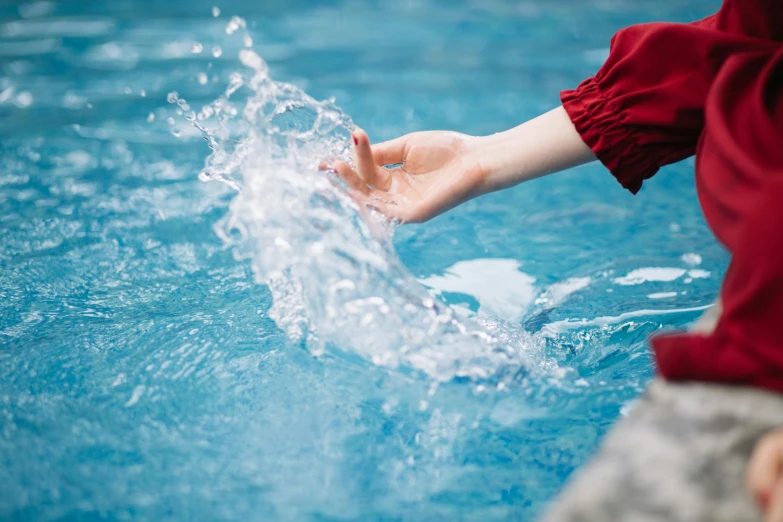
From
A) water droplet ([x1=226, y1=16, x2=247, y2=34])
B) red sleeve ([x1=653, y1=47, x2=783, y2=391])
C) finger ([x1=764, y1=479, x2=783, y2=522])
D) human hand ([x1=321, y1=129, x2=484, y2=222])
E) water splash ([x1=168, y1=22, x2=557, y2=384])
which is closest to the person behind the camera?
finger ([x1=764, y1=479, x2=783, y2=522])

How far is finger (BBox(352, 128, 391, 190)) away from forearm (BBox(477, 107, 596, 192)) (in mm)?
220

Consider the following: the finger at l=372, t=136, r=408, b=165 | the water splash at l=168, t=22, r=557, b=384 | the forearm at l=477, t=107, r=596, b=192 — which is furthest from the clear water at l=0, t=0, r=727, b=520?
the forearm at l=477, t=107, r=596, b=192

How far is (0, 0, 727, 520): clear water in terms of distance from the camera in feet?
4.69

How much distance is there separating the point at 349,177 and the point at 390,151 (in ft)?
0.60

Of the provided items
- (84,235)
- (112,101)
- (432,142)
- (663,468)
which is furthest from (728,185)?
(112,101)

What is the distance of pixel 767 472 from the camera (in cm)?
86

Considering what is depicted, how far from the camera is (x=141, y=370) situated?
5.46 ft

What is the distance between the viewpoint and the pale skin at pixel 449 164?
1.61 meters

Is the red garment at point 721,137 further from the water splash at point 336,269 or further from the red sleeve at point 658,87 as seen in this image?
the water splash at point 336,269

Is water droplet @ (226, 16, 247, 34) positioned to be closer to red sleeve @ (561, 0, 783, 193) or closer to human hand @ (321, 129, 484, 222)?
human hand @ (321, 129, 484, 222)

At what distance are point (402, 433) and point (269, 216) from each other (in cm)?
52

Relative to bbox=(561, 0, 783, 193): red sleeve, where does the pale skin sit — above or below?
below

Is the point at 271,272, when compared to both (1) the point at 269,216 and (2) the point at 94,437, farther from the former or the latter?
(2) the point at 94,437

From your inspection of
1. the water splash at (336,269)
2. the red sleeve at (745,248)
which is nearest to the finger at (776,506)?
the red sleeve at (745,248)
